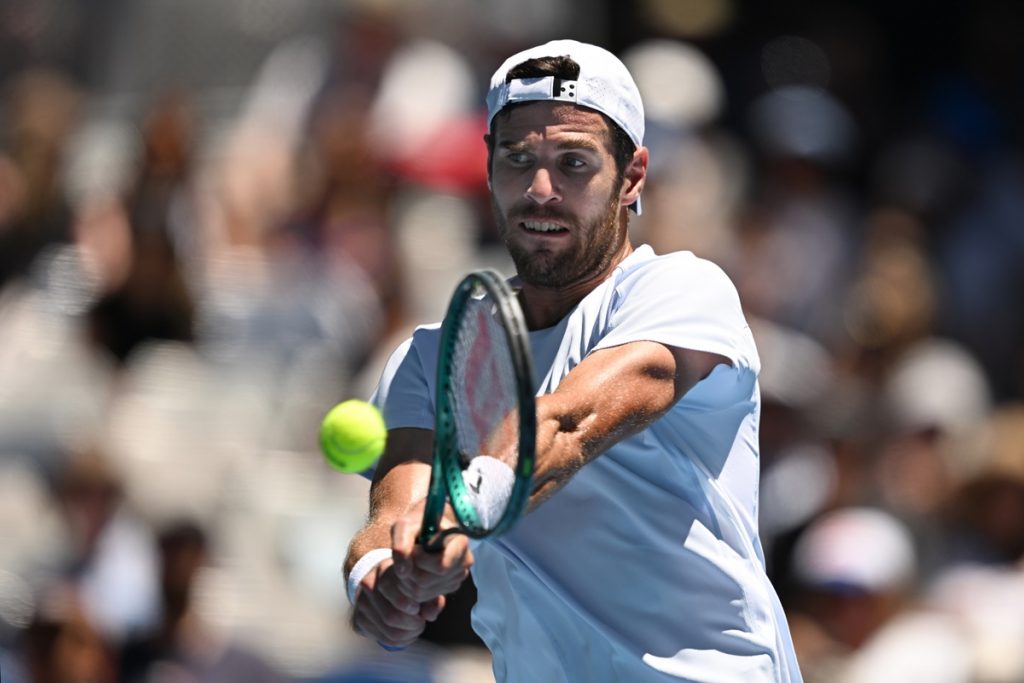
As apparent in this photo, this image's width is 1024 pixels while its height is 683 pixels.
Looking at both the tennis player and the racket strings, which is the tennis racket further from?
the tennis player

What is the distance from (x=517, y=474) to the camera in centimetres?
329

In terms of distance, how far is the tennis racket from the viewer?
10.8ft

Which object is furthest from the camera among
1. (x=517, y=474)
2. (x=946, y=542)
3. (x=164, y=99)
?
(x=164, y=99)

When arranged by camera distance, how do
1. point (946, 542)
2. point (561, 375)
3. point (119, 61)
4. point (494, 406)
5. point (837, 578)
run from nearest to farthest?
point (494, 406) < point (561, 375) < point (837, 578) < point (946, 542) < point (119, 61)

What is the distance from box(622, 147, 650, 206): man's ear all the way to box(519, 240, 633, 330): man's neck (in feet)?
0.40

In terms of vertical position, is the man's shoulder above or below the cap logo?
below

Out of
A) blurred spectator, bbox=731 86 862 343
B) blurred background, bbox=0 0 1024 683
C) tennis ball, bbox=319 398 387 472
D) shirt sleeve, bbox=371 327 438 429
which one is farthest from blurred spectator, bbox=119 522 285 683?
tennis ball, bbox=319 398 387 472

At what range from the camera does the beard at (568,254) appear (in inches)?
157

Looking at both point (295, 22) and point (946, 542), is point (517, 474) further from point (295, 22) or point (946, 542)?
point (295, 22)

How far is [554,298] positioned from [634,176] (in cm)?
34

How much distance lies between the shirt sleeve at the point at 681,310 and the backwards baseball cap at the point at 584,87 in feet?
1.20

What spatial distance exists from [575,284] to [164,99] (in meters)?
6.57

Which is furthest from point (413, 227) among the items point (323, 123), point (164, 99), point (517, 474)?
point (517, 474)

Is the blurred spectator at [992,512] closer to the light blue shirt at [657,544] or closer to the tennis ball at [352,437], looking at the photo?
the light blue shirt at [657,544]
